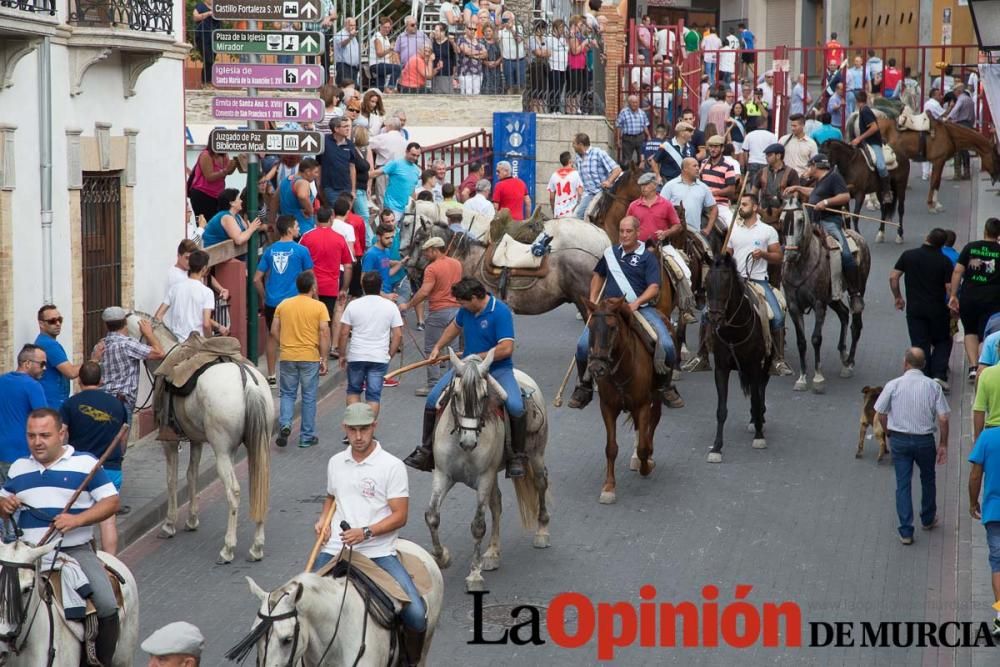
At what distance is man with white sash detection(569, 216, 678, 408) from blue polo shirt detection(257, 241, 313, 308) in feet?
12.5

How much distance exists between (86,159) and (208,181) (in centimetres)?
513

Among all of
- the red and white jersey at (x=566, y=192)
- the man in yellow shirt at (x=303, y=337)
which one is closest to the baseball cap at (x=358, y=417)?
the man in yellow shirt at (x=303, y=337)

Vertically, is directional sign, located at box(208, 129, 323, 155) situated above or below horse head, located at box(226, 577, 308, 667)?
above

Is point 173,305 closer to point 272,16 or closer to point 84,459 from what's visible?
point 272,16

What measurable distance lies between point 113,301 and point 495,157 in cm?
1492

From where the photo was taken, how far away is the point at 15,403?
481 inches

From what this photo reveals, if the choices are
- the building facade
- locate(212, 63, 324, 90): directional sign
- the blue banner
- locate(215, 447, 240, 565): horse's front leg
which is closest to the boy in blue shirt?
the building facade

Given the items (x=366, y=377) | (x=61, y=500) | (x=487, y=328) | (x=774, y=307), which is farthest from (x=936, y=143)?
(x=61, y=500)

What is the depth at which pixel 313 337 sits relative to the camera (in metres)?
16.5

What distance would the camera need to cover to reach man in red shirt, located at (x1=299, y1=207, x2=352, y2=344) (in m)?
19.2

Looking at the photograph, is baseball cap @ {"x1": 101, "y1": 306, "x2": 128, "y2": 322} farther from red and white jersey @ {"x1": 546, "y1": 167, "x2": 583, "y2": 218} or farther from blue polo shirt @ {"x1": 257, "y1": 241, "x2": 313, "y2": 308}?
red and white jersey @ {"x1": 546, "y1": 167, "x2": 583, "y2": 218}

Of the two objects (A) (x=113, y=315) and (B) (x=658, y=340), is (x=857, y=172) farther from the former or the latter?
(A) (x=113, y=315)

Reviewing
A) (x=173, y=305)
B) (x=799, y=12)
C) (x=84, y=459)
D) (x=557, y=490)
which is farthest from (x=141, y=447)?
(x=799, y=12)

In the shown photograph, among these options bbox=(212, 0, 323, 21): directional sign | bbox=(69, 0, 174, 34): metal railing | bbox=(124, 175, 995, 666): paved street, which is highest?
bbox=(212, 0, 323, 21): directional sign
